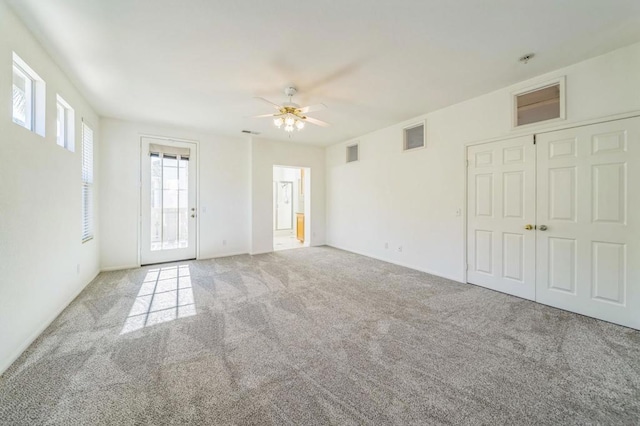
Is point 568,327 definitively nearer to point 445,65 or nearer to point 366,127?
point 445,65

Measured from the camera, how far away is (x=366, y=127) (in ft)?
17.1

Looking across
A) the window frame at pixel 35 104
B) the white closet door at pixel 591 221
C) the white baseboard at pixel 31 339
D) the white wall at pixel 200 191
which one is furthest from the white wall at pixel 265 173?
the white closet door at pixel 591 221

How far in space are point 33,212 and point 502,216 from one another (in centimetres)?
533

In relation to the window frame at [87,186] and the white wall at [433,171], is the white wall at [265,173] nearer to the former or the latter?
the white wall at [433,171]

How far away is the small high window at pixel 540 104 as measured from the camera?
9.78 ft

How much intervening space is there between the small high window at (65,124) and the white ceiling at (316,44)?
0.36m

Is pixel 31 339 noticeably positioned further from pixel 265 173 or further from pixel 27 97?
pixel 265 173

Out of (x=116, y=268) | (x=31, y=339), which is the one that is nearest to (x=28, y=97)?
(x=31, y=339)

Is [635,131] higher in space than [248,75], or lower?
lower

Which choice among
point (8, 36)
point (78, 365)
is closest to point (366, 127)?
point (8, 36)

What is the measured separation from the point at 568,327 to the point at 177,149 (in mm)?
6600

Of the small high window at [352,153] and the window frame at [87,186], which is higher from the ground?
the small high window at [352,153]

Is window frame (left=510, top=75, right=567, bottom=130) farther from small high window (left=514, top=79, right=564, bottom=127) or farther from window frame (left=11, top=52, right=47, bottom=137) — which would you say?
window frame (left=11, top=52, right=47, bottom=137)

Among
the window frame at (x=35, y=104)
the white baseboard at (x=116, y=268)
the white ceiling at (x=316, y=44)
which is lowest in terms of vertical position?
the white baseboard at (x=116, y=268)
